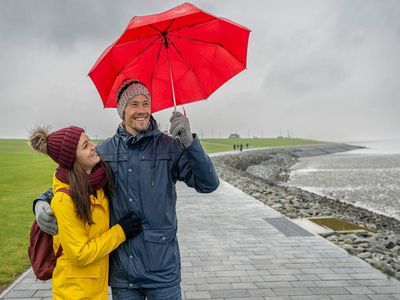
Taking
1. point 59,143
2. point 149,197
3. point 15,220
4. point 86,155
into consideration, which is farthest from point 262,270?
point 15,220

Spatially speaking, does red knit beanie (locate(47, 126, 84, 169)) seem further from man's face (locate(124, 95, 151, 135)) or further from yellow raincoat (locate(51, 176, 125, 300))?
man's face (locate(124, 95, 151, 135))

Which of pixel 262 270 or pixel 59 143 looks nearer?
pixel 59 143

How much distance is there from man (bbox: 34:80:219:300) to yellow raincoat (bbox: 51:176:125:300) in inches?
4.2

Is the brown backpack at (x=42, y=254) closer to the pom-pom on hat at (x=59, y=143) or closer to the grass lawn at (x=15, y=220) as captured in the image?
the pom-pom on hat at (x=59, y=143)

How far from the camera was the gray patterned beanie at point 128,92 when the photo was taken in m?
2.65

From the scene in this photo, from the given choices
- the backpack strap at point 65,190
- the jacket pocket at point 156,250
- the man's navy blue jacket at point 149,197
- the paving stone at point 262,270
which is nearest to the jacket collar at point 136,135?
the man's navy blue jacket at point 149,197

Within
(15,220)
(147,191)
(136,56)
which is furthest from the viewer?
(15,220)

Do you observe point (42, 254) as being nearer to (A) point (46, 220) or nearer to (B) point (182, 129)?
(A) point (46, 220)

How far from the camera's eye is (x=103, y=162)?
8.40 feet

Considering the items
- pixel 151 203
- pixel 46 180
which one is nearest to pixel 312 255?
pixel 151 203

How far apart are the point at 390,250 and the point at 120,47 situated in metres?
6.76

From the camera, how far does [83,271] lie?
2.45m

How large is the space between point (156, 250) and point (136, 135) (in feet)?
2.51

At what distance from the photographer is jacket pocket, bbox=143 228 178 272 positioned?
2.55 m
